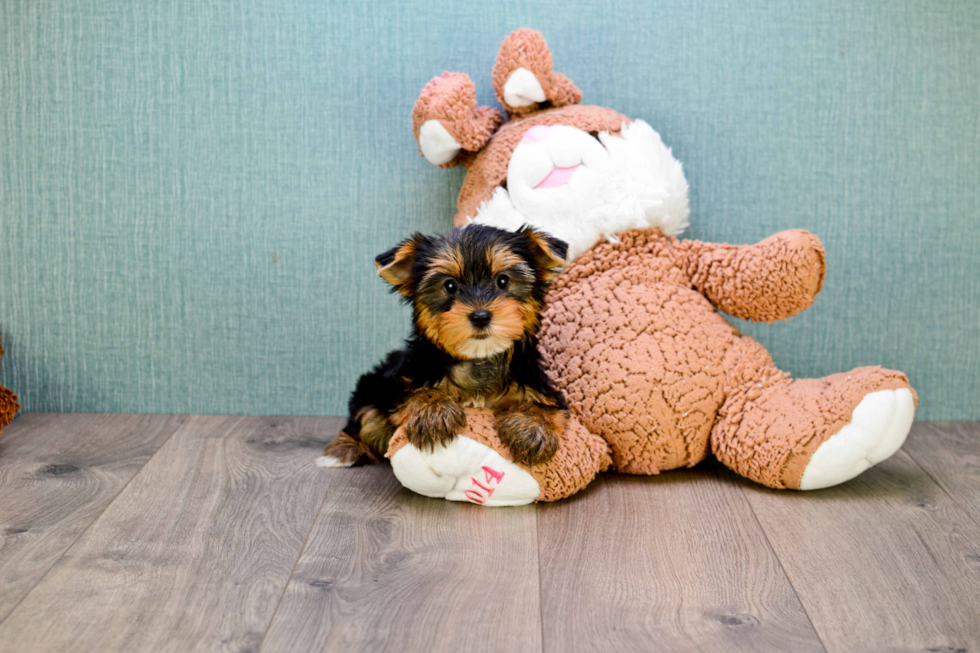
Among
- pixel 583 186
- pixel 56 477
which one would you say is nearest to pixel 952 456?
pixel 583 186

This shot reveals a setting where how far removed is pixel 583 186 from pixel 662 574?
93 centimetres

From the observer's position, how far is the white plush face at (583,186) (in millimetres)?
2055

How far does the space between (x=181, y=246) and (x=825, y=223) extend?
5.99 feet

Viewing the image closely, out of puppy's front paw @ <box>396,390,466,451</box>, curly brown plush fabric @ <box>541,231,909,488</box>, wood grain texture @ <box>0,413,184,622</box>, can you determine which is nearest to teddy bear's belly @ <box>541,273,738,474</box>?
curly brown plush fabric @ <box>541,231,909,488</box>

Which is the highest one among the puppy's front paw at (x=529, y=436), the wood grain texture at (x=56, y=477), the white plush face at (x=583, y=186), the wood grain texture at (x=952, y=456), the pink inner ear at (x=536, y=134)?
the pink inner ear at (x=536, y=134)

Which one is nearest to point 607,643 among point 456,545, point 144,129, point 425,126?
point 456,545

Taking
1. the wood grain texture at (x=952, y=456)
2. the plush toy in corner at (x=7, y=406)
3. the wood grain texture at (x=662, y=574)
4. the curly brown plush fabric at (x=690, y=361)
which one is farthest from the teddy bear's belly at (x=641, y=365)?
the plush toy in corner at (x=7, y=406)

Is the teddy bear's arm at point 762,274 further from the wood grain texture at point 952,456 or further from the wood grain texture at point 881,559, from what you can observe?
the wood grain texture at point 952,456

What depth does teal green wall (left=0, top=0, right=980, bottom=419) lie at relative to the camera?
2.33 meters

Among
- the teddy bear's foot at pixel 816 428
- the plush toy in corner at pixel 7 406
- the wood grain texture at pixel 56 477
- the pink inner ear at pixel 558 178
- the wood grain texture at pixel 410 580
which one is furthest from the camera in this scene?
the plush toy in corner at pixel 7 406

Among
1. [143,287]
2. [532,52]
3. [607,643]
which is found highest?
[532,52]

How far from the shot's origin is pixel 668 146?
2.37 meters

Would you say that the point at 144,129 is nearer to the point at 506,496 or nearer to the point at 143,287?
the point at 143,287

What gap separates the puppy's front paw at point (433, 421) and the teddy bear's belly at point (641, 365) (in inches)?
14.2
